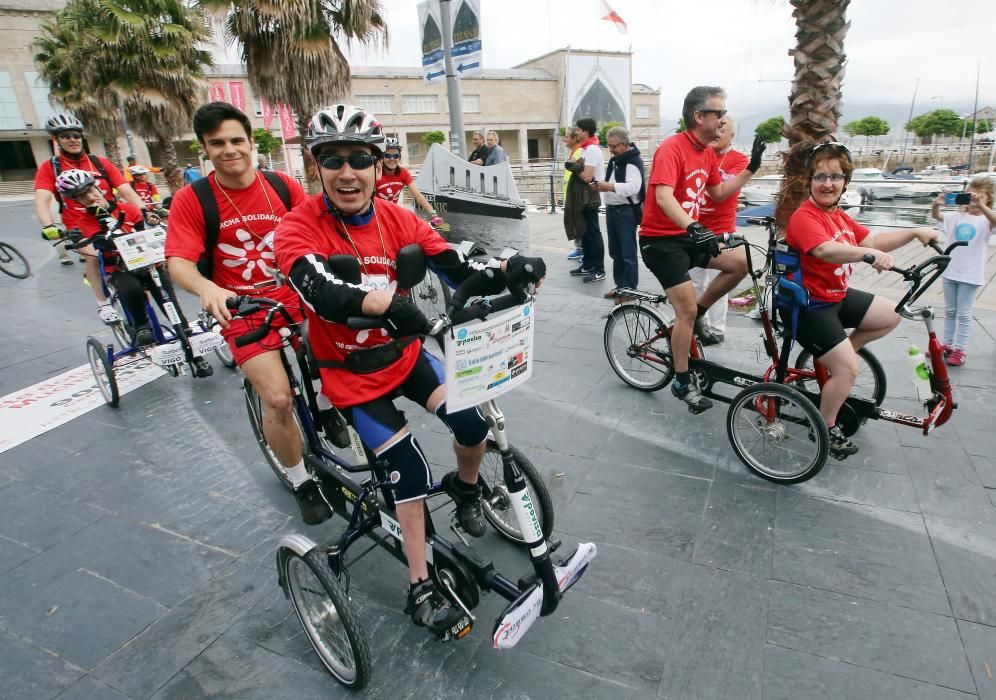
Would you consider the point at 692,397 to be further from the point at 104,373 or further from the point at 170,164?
the point at 170,164

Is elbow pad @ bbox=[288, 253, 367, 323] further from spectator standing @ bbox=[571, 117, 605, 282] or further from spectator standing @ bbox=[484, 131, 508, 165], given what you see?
spectator standing @ bbox=[484, 131, 508, 165]

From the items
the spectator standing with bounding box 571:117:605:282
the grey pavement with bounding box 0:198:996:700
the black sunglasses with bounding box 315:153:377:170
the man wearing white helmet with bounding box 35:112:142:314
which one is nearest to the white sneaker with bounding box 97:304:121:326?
the man wearing white helmet with bounding box 35:112:142:314

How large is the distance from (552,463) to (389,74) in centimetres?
5541

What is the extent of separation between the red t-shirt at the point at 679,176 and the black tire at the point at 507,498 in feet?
7.12

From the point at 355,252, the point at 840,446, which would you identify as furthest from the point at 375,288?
the point at 840,446

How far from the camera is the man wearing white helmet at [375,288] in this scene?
2.22 m

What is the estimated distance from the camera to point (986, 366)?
4.84 metres

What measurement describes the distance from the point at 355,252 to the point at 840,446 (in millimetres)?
3081

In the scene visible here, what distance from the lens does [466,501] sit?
2.70m

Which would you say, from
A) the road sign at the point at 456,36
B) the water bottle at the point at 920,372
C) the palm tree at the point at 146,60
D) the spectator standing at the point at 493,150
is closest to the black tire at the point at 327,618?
the water bottle at the point at 920,372

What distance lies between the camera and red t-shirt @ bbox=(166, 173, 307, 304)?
10.3 ft

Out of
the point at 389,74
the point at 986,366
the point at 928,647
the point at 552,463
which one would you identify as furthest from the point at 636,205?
the point at 389,74

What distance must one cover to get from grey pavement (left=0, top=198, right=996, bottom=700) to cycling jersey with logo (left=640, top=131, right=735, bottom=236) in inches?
56.3

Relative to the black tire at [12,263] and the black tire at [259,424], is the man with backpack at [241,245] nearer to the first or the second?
the black tire at [259,424]
